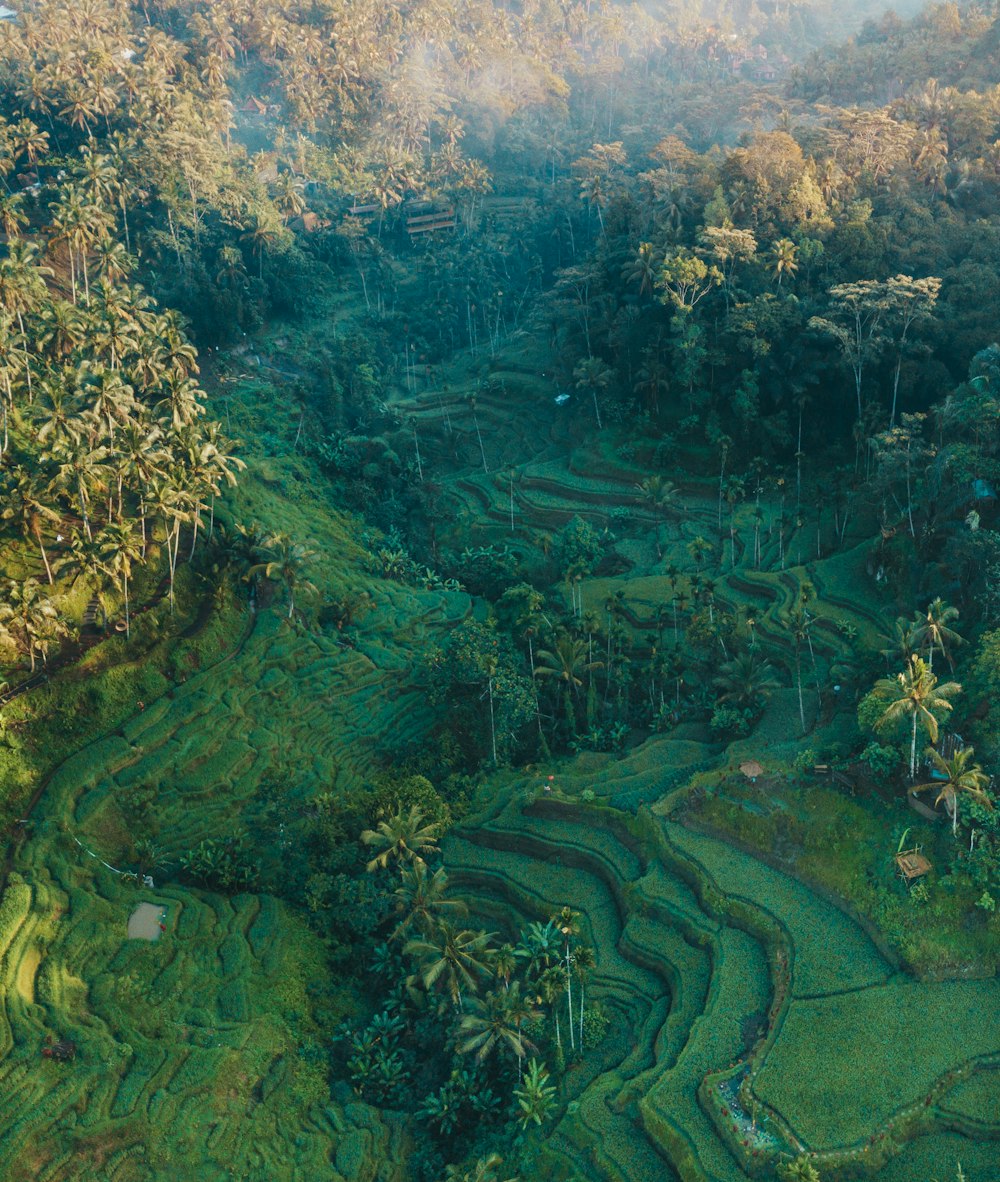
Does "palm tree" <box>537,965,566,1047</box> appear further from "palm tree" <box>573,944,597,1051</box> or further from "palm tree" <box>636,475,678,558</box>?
"palm tree" <box>636,475,678,558</box>

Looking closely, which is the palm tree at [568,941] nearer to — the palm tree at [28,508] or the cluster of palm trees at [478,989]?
the cluster of palm trees at [478,989]

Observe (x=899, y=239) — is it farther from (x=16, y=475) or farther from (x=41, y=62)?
(x=41, y=62)

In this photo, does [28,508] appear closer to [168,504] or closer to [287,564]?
[168,504]

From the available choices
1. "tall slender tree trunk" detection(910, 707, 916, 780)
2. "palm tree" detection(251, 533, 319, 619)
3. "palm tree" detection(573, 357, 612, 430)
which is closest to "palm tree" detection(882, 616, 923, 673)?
"tall slender tree trunk" detection(910, 707, 916, 780)

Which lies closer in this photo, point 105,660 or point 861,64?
point 105,660

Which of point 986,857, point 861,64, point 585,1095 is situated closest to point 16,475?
point 585,1095

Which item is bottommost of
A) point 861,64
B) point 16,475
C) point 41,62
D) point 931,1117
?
point 931,1117

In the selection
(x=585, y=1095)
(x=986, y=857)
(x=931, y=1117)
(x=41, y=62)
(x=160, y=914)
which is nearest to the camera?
(x=931, y=1117)
